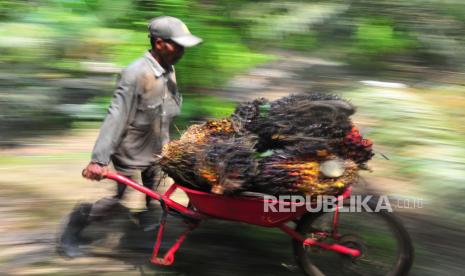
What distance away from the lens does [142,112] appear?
3582mm

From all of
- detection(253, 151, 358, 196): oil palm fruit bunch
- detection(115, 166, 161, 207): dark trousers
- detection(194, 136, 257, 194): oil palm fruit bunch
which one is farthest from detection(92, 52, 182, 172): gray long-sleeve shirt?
detection(253, 151, 358, 196): oil palm fruit bunch

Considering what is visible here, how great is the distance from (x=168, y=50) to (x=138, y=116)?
1.54ft

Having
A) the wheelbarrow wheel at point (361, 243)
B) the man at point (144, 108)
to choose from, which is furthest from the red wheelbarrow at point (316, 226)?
the man at point (144, 108)

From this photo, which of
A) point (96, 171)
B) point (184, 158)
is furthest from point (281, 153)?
point (96, 171)

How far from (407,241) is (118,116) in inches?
73.0

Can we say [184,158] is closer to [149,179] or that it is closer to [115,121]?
[115,121]

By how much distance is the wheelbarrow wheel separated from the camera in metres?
3.10

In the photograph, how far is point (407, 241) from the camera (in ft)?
10.0

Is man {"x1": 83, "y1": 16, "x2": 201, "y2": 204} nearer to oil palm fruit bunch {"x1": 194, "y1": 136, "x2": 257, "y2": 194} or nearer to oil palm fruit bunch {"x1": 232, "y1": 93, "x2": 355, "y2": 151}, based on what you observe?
oil palm fruit bunch {"x1": 232, "y1": 93, "x2": 355, "y2": 151}

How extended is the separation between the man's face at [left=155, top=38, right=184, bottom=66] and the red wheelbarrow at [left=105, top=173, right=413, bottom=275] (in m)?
0.82

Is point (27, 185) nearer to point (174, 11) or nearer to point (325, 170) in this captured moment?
point (174, 11)

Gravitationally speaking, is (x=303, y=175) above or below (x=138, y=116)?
below

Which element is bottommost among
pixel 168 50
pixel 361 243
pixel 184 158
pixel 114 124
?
pixel 361 243

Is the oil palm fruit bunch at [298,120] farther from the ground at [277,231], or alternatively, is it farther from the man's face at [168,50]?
the ground at [277,231]
